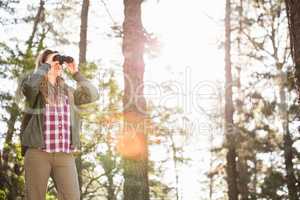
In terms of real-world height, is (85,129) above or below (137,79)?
below

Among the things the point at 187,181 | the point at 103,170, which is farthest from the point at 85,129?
the point at 187,181

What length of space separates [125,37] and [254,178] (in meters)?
20.5

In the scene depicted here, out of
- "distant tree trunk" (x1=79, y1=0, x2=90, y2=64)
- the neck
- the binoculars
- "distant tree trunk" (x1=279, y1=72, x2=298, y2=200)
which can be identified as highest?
"distant tree trunk" (x1=79, y1=0, x2=90, y2=64)

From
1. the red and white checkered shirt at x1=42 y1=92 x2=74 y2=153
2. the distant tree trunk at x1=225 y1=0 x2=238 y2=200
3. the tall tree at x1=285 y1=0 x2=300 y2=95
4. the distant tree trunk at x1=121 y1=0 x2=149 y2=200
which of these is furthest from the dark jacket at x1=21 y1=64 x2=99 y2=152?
the distant tree trunk at x1=225 y1=0 x2=238 y2=200

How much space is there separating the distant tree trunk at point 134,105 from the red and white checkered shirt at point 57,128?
2653 millimetres

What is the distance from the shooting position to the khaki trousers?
11.9ft

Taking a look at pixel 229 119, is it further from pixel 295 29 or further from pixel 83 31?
pixel 295 29

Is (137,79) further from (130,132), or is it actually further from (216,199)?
(216,199)

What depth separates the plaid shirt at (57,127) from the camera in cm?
369

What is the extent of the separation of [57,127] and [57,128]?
10 mm

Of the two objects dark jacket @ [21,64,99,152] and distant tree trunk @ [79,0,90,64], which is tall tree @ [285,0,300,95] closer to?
dark jacket @ [21,64,99,152]

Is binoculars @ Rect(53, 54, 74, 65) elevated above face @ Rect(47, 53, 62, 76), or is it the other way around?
binoculars @ Rect(53, 54, 74, 65)

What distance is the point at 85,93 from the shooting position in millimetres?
4160

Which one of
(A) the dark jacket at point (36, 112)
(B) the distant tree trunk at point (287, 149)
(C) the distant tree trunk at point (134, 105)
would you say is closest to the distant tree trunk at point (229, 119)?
(B) the distant tree trunk at point (287, 149)
